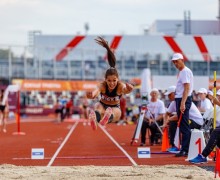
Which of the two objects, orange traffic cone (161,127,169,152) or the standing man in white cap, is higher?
the standing man in white cap

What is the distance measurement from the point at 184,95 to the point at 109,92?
2198mm

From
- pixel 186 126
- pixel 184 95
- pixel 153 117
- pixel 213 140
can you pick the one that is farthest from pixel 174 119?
pixel 213 140

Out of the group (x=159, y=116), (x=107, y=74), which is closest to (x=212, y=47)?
(x=159, y=116)

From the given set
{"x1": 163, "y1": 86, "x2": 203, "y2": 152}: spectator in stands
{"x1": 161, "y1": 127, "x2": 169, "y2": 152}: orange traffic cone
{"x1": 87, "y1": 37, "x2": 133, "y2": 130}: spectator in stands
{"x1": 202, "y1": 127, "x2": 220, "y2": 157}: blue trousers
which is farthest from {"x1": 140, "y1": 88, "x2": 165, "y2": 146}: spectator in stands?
{"x1": 202, "y1": 127, "x2": 220, "y2": 157}: blue trousers

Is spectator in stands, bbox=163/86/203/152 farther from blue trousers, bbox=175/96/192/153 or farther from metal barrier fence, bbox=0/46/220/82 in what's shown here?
metal barrier fence, bbox=0/46/220/82

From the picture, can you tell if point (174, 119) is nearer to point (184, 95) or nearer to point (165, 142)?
point (165, 142)

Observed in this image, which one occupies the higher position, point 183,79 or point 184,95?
point 183,79

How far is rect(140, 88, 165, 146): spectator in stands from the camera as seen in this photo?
17484 millimetres

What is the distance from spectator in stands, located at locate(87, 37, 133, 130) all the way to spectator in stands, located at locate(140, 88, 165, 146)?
5.68 m

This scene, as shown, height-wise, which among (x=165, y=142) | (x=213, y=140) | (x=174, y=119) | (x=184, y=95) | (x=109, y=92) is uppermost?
(x=109, y=92)

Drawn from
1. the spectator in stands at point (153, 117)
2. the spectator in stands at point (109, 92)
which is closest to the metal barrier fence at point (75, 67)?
the spectator in stands at point (153, 117)

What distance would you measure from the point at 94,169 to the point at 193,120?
12.6ft

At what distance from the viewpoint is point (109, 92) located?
1159 cm

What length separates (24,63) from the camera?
43.0m
